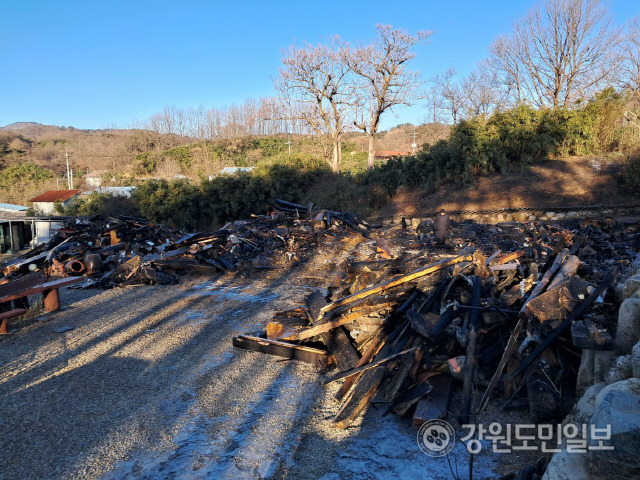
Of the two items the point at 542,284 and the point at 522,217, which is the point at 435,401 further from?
the point at 522,217

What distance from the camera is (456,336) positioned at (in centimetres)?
472

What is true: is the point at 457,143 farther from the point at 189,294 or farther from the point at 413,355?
the point at 413,355

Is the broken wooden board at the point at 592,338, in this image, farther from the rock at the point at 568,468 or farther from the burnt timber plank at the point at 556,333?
the rock at the point at 568,468

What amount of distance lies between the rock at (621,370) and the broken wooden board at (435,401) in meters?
1.45

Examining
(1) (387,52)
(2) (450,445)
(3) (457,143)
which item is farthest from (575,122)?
(2) (450,445)

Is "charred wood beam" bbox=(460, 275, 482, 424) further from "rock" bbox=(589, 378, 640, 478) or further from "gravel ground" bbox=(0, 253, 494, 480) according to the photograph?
"rock" bbox=(589, 378, 640, 478)

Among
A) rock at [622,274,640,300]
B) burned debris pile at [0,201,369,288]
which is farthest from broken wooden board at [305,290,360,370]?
burned debris pile at [0,201,369,288]

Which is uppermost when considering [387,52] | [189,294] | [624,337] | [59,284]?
[387,52]

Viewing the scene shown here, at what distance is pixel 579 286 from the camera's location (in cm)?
473

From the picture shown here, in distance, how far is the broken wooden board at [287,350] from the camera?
5270 millimetres

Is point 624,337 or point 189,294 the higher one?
point 624,337

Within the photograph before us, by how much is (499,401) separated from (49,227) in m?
25.7

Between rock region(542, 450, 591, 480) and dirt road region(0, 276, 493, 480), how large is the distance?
34.0 inches

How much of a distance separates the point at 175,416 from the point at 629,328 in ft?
13.9
